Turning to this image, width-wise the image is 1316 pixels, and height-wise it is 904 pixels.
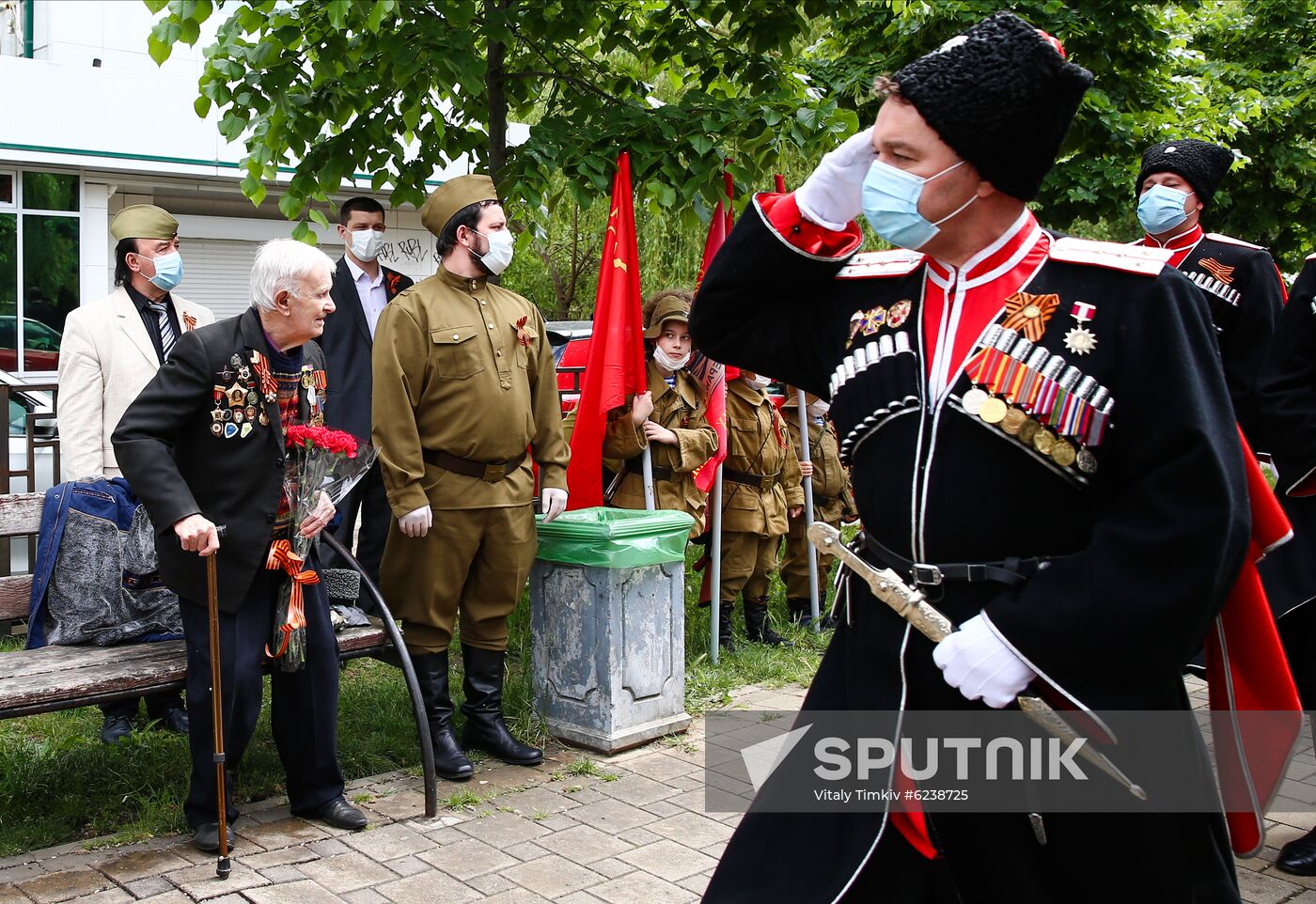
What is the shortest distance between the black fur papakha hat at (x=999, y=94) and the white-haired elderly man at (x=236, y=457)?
8.26 ft

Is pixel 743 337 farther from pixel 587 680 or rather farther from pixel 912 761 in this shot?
pixel 587 680

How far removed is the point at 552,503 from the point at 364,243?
5.68 feet

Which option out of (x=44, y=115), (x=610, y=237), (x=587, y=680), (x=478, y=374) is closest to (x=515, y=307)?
(x=478, y=374)

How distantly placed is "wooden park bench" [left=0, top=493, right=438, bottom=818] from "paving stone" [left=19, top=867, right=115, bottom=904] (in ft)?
1.64

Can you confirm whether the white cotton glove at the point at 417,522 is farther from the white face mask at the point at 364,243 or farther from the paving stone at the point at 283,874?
the white face mask at the point at 364,243

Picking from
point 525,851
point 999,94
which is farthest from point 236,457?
point 999,94

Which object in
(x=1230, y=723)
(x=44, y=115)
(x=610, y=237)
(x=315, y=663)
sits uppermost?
(x=44, y=115)

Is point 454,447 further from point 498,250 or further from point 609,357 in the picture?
point 609,357

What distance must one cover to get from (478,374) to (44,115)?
42.5 ft

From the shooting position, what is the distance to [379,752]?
17.5ft

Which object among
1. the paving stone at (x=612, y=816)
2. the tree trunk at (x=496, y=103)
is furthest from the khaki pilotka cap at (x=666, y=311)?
the paving stone at (x=612, y=816)

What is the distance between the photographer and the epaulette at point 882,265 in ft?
8.78

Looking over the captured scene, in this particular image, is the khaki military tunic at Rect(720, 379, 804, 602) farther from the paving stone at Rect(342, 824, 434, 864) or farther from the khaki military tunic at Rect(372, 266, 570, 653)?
the paving stone at Rect(342, 824, 434, 864)

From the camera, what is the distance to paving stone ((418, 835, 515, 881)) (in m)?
4.23
